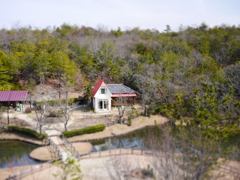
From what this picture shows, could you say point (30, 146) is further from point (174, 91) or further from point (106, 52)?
point (106, 52)

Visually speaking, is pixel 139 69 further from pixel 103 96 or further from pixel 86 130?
pixel 86 130

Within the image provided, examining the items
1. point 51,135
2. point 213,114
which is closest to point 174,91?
point 213,114

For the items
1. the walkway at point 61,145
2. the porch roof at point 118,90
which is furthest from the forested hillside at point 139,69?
the walkway at point 61,145

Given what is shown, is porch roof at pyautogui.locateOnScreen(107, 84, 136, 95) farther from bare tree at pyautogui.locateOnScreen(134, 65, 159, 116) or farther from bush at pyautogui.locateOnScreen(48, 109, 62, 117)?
bush at pyautogui.locateOnScreen(48, 109, 62, 117)

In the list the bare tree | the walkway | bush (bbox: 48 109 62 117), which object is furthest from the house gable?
the walkway

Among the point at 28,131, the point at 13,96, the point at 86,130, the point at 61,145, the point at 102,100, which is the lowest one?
the point at 61,145

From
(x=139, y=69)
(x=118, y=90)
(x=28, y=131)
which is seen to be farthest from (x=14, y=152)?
(x=139, y=69)
